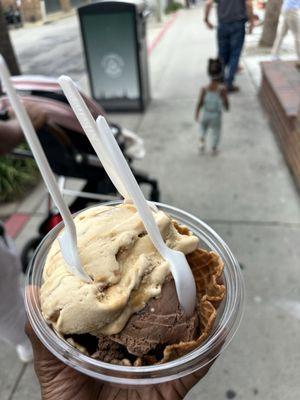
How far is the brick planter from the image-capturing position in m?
4.33

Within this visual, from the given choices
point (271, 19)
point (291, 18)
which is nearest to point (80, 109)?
point (291, 18)

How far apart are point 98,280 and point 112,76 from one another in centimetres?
574

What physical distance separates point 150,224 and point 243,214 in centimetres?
291

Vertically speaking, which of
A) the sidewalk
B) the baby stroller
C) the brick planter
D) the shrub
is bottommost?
the sidewalk

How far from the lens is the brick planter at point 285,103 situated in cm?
433

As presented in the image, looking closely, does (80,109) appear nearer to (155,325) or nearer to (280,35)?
(155,325)

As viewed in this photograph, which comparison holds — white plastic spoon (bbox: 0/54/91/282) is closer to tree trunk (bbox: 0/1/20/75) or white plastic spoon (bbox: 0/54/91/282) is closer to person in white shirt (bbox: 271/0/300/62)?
person in white shirt (bbox: 271/0/300/62)

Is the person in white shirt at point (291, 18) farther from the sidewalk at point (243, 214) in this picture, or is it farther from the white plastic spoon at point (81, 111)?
the white plastic spoon at point (81, 111)

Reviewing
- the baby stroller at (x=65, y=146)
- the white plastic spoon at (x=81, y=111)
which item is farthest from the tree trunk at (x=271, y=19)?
the white plastic spoon at (x=81, y=111)

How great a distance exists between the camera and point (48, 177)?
3.66 ft

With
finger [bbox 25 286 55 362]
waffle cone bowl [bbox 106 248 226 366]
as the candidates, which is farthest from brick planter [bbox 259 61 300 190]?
finger [bbox 25 286 55 362]

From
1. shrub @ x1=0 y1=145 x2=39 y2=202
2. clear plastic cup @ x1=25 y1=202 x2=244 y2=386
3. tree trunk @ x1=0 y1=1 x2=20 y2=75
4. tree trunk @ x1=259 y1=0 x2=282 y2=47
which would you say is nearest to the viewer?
clear plastic cup @ x1=25 y1=202 x2=244 y2=386

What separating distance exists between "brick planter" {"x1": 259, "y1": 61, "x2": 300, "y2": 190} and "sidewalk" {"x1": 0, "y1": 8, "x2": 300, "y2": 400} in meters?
0.18

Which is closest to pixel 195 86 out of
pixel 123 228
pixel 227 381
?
pixel 227 381
